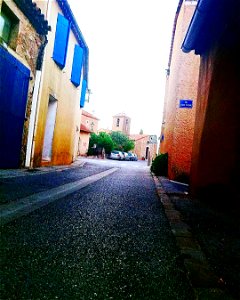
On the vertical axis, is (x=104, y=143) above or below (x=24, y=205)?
above

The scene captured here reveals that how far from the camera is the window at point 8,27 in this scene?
7391 millimetres

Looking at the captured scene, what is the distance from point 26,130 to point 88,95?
16.9 m

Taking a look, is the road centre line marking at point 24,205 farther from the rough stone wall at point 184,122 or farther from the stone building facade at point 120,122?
the stone building facade at point 120,122

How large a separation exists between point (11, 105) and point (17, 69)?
0.99 meters

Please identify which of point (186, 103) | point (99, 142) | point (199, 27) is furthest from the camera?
point (99, 142)

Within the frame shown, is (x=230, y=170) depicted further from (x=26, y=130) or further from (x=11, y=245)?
(x=26, y=130)

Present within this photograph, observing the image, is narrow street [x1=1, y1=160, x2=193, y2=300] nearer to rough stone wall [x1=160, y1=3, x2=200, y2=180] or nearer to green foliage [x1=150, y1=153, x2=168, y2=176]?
rough stone wall [x1=160, y1=3, x2=200, y2=180]

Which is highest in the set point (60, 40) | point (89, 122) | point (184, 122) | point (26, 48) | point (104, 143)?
point (89, 122)

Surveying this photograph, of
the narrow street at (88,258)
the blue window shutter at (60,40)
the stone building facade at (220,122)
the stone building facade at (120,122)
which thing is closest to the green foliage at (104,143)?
the blue window shutter at (60,40)

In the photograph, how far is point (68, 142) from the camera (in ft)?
51.4

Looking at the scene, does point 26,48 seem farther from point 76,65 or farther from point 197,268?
point 197,268

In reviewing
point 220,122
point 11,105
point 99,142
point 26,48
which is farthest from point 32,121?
point 99,142

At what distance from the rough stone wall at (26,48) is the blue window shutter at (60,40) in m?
1.36

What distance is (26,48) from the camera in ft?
28.2
